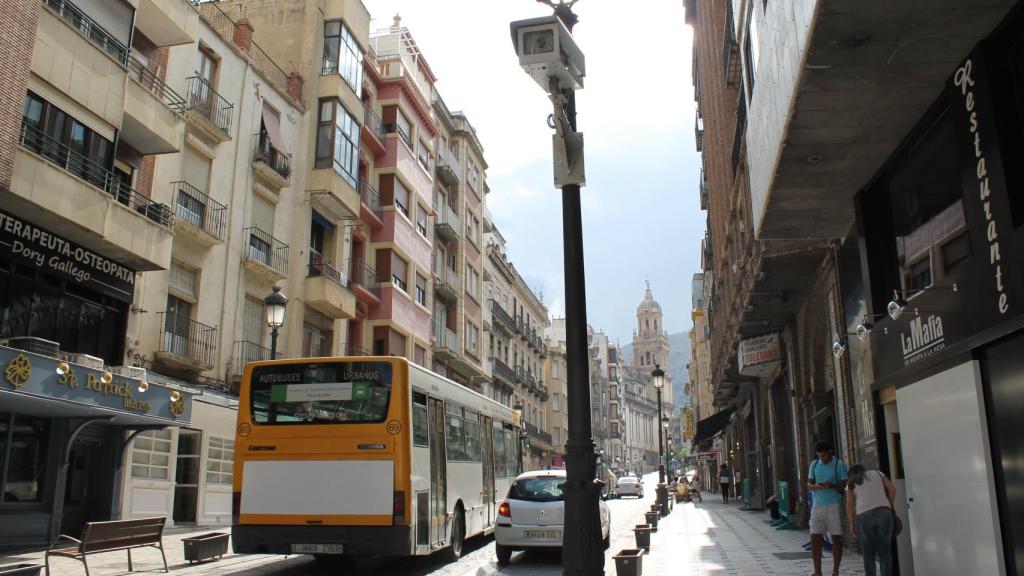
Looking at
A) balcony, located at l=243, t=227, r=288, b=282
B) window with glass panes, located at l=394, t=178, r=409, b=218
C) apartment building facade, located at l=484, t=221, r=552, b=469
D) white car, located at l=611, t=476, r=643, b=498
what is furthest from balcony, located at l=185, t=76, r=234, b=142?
white car, located at l=611, t=476, r=643, b=498

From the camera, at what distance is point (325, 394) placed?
484 inches

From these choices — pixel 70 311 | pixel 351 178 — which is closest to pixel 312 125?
pixel 351 178

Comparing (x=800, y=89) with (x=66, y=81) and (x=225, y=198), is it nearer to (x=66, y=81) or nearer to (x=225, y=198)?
(x=66, y=81)

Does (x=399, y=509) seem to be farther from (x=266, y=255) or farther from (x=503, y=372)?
(x=503, y=372)

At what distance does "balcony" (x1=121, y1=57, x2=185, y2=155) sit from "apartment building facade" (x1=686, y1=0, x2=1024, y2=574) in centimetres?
1305

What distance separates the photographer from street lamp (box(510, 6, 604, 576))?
621cm

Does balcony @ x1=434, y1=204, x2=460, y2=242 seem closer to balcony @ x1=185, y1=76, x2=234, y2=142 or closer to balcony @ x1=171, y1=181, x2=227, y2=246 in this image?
balcony @ x1=185, y1=76, x2=234, y2=142

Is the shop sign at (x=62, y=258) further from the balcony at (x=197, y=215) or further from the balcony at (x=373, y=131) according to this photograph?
the balcony at (x=373, y=131)

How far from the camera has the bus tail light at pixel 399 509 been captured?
460 inches

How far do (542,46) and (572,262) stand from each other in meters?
1.88

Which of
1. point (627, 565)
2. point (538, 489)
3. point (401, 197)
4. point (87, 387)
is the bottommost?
point (627, 565)

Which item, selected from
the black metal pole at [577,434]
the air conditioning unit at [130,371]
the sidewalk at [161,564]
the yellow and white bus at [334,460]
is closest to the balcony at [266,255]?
the air conditioning unit at [130,371]

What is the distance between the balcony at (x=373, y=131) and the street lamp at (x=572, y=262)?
24.6 meters

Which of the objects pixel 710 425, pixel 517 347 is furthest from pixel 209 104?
pixel 517 347
